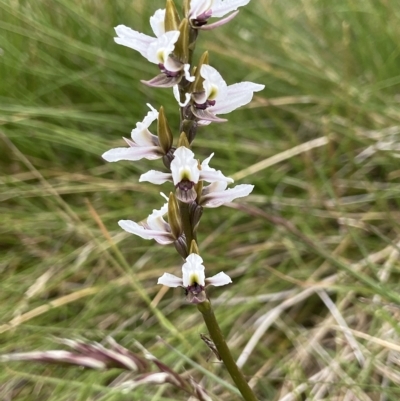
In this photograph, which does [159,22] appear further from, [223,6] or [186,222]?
[186,222]

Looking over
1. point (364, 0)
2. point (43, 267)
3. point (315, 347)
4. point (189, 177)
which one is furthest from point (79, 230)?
point (364, 0)

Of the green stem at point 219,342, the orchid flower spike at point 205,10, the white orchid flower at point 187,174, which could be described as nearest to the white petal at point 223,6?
the orchid flower spike at point 205,10

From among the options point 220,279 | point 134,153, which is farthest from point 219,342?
point 134,153

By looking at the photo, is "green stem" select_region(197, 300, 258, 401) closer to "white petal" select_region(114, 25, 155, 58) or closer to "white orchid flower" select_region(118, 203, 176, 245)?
"white orchid flower" select_region(118, 203, 176, 245)

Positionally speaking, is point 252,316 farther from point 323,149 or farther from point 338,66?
point 338,66

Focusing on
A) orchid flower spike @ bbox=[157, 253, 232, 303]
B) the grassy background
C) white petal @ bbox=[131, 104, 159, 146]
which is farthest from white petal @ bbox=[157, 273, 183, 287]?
the grassy background

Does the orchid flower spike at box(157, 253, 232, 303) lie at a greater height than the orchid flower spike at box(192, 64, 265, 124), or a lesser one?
lesser

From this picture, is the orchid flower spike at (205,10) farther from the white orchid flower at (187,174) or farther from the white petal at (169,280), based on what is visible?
the white petal at (169,280)
